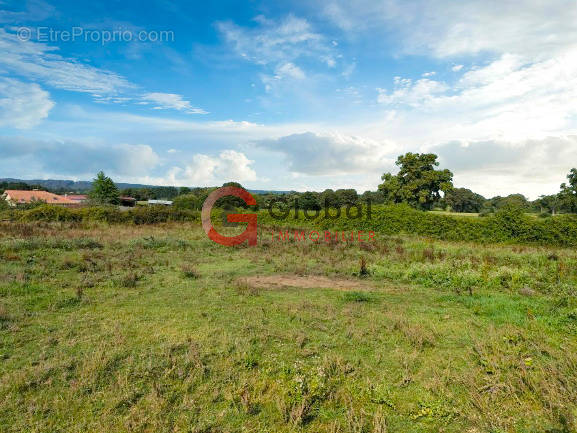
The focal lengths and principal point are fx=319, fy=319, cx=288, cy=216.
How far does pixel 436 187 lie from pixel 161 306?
117 feet

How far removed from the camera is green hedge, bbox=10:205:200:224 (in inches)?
929

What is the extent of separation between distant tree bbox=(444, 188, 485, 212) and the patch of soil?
64.0 m

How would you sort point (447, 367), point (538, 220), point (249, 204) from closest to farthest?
point (447, 367), point (538, 220), point (249, 204)

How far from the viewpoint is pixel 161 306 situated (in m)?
7.06

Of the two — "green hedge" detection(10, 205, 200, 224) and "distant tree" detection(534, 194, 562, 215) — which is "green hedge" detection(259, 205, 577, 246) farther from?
"distant tree" detection(534, 194, 562, 215)

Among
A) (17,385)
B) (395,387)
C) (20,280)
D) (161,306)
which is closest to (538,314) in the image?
(395,387)

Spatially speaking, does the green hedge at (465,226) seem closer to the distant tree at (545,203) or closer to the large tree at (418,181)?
the large tree at (418,181)

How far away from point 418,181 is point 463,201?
39.2 metres

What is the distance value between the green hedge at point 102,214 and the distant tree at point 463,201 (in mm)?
57890

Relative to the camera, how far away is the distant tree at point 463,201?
66.4m

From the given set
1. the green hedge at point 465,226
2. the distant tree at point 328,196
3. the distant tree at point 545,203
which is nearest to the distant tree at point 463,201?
the distant tree at point 545,203

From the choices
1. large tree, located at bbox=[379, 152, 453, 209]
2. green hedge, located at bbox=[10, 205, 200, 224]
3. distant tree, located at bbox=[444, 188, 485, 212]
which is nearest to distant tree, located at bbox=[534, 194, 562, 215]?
distant tree, located at bbox=[444, 188, 485, 212]

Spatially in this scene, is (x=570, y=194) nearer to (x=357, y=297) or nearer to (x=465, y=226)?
(x=465, y=226)

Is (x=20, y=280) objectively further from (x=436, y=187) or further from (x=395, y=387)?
(x=436, y=187)
